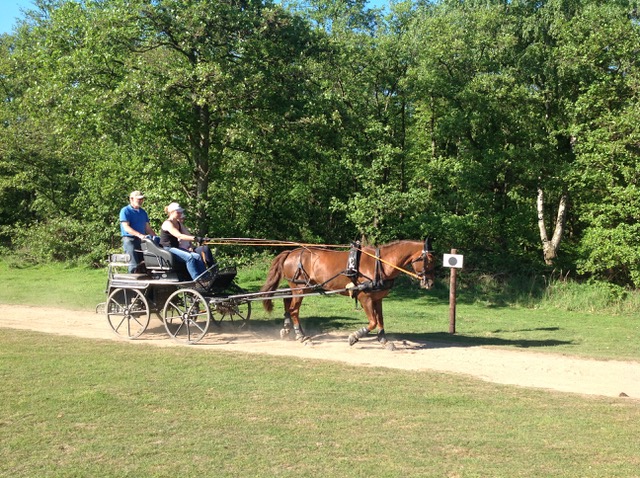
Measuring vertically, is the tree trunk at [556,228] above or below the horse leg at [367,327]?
above

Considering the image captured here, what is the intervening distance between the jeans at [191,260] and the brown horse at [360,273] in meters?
1.45

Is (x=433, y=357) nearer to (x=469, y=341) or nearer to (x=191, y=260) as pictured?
(x=469, y=341)

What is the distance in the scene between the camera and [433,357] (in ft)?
32.8

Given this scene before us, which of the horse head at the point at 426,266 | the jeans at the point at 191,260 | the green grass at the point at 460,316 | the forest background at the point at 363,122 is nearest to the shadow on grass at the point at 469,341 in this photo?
the green grass at the point at 460,316

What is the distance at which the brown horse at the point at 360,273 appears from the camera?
10.6 meters

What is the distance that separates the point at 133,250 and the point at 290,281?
293cm

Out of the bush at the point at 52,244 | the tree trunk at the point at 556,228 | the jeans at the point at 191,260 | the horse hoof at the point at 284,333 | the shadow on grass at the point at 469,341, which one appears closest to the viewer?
the jeans at the point at 191,260

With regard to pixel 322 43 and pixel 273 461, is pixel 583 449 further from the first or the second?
pixel 322 43

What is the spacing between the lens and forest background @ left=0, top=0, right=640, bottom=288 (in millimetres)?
15742

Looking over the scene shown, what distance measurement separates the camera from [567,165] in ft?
66.4

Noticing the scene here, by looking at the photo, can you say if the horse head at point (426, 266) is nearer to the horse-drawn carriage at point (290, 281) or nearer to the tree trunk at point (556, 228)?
the horse-drawn carriage at point (290, 281)

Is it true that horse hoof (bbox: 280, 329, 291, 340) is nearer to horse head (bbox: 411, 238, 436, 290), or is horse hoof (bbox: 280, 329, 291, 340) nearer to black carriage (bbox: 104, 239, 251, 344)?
black carriage (bbox: 104, 239, 251, 344)

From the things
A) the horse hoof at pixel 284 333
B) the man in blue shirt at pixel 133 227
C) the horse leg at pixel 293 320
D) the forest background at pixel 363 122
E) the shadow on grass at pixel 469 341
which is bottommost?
the shadow on grass at pixel 469 341

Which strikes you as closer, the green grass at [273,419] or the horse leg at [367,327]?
the green grass at [273,419]
